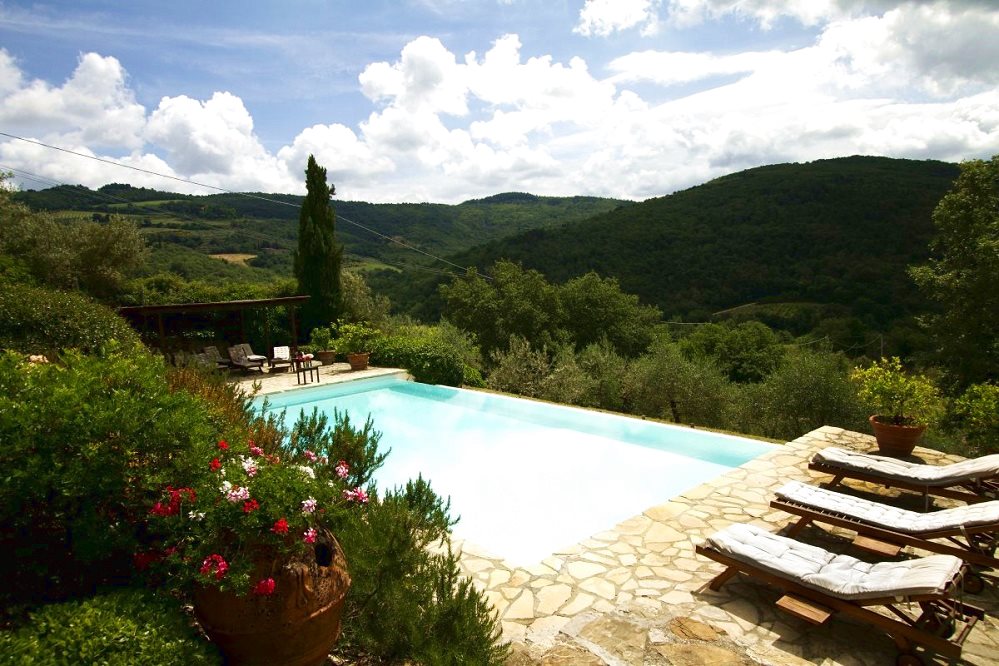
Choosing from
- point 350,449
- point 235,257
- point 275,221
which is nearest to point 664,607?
point 350,449

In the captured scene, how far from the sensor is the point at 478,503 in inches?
233

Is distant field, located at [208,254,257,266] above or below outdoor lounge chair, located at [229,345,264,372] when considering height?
above

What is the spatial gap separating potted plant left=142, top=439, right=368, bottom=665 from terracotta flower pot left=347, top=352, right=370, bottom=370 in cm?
1011

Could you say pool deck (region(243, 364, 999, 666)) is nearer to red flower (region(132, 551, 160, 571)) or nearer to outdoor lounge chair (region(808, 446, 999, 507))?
outdoor lounge chair (region(808, 446, 999, 507))

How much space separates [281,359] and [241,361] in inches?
32.4

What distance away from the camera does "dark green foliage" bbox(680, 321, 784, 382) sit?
1011 inches

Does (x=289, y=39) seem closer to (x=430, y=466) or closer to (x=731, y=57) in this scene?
(x=731, y=57)

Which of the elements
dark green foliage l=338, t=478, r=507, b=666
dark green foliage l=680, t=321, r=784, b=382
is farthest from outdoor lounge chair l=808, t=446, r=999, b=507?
dark green foliage l=680, t=321, r=784, b=382

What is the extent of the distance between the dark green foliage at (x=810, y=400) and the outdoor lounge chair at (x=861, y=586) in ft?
30.3

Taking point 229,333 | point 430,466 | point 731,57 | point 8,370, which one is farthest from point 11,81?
point 731,57

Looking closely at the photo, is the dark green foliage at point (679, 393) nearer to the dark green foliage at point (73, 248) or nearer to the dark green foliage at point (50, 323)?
the dark green foliage at point (50, 323)

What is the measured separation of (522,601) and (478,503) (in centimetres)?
259

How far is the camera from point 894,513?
381 cm

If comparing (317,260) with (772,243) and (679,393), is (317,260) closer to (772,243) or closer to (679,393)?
(679,393)
